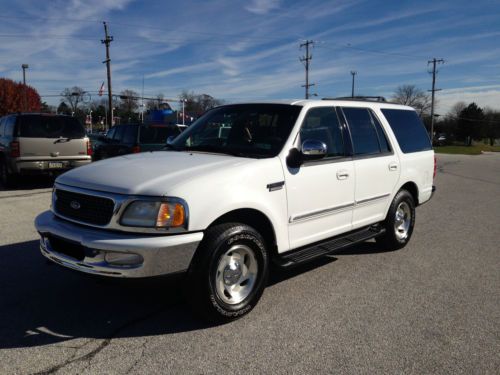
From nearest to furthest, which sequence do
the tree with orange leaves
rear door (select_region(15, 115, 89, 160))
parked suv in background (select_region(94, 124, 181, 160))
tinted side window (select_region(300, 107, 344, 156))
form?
tinted side window (select_region(300, 107, 344, 156)), rear door (select_region(15, 115, 89, 160)), parked suv in background (select_region(94, 124, 181, 160)), the tree with orange leaves

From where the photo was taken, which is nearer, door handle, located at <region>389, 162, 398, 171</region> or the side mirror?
the side mirror

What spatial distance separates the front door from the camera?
4043mm

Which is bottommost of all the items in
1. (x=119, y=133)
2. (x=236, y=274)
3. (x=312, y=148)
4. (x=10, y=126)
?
(x=236, y=274)

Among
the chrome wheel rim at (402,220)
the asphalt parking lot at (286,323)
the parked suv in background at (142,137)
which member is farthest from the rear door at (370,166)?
the parked suv in background at (142,137)

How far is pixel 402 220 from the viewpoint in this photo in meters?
5.93

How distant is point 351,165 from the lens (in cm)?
468

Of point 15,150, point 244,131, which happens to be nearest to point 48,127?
point 15,150

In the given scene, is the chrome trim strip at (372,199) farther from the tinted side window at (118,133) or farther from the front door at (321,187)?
the tinted side window at (118,133)

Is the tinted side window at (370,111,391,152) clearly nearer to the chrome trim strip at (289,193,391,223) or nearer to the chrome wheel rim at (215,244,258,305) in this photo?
the chrome trim strip at (289,193,391,223)

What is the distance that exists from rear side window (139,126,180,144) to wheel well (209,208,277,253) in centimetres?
784

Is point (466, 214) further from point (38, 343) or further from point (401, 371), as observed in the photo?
point (38, 343)

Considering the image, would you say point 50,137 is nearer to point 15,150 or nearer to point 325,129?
point 15,150

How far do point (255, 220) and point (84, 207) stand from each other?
144 cm

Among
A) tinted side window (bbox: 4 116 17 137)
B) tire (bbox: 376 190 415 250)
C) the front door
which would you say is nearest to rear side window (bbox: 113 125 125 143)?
tinted side window (bbox: 4 116 17 137)
